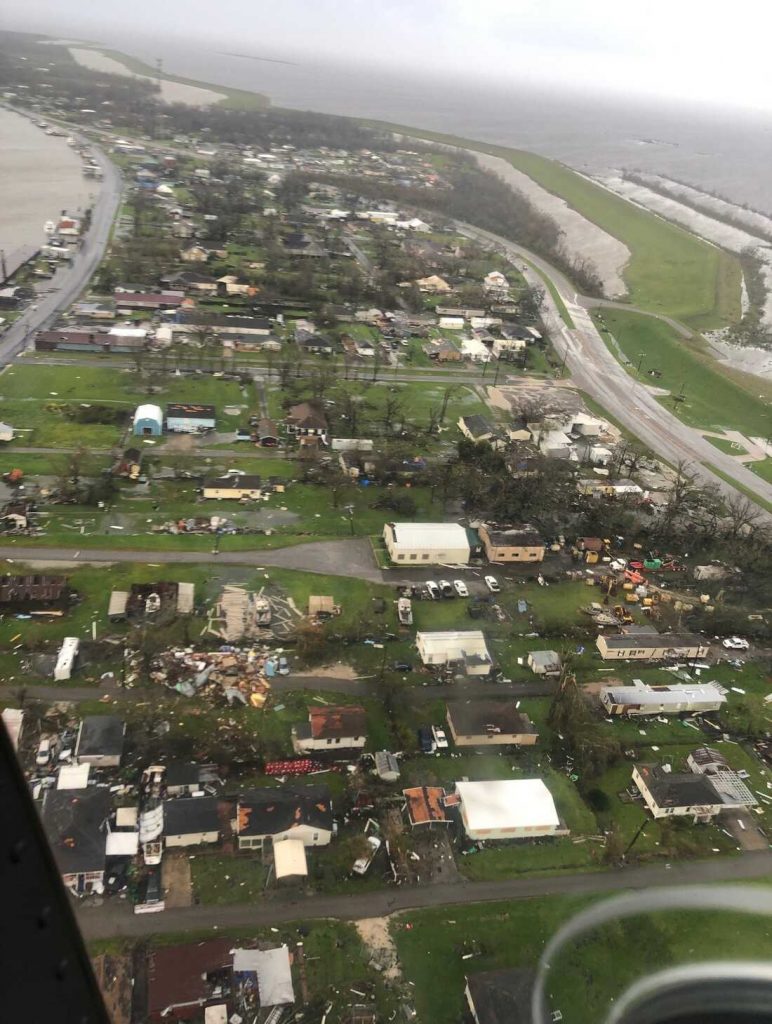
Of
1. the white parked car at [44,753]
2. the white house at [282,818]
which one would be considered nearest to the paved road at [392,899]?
the white house at [282,818]

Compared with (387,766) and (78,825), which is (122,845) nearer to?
(78,825)

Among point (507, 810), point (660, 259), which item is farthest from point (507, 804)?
point (660, 259)

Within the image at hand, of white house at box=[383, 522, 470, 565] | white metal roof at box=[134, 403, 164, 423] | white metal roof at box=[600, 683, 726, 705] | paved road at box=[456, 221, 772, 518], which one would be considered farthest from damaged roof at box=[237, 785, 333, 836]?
paved road at box=[456, 221, 772, 518]

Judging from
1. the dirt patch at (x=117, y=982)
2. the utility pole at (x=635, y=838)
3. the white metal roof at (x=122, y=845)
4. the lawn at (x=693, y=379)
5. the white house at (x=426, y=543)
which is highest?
the lawn at (x=693, y=379)

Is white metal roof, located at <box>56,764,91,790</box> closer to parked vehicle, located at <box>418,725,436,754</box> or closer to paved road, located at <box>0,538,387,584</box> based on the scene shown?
parked vehicle, located at <box>418,725,436,754</box>

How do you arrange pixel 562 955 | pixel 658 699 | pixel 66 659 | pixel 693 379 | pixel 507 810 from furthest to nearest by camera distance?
pixel 693 379 → pixel 658 699 → pixel 66 659 → pixel 507 810 → pixel 562 955

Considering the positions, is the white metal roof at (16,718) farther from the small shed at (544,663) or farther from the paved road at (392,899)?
the small shed at (544,663)

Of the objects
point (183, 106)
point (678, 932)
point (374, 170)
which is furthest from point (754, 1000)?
point (183, 106)
